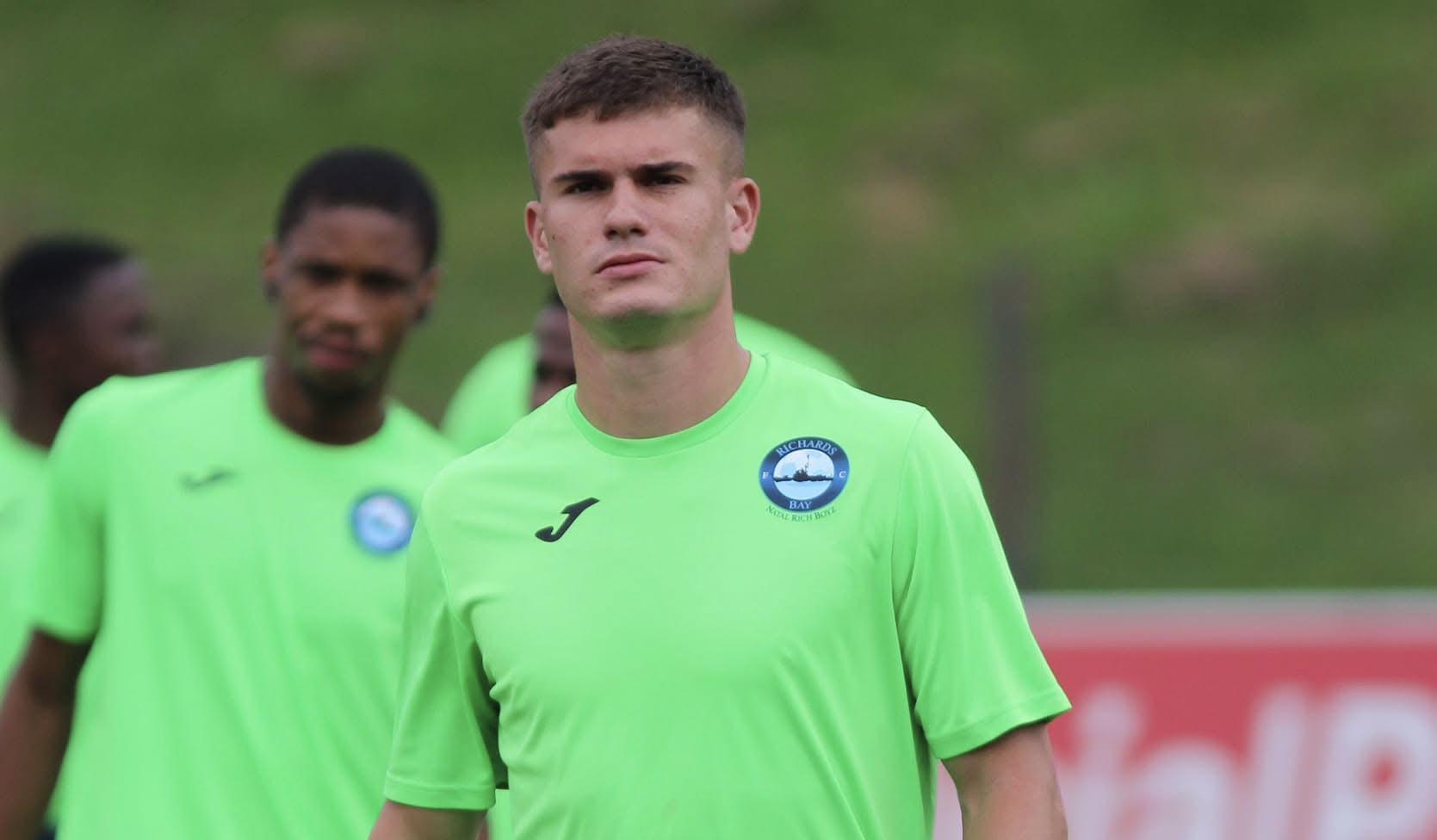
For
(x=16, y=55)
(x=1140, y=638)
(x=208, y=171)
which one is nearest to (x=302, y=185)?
(x=1140, y=638)

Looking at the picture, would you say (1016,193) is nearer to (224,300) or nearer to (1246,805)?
(224,300)

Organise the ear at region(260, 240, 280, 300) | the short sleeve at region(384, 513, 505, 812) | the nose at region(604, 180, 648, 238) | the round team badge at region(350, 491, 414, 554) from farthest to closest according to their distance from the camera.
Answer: the ear at region(260, 240, 280, 300), the round team badge at region(350, 491, 414, 554), the short sleeve at region(384, 513, 505, 812), the nose at region(604, 180, 648, 238)

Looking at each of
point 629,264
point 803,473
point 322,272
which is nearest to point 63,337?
point 322,272

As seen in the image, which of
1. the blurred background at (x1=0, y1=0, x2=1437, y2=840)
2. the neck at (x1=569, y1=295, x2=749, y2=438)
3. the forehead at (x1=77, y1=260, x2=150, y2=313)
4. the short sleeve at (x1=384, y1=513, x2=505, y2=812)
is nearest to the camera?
the neck at (x1=569, y1=295, x2=749, y2=438)

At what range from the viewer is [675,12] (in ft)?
83.9

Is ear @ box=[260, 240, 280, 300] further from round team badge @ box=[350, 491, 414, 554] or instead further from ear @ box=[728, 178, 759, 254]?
ear @ box=[728, 178, 759, 254]

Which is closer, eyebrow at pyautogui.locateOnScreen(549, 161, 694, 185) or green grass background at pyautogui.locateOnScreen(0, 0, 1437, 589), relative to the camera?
eyebrow at pyautogui.locateOnScreen(549, 161, 694, 185)

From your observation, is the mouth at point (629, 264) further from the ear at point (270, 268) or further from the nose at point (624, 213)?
the ear at point (270, 268)

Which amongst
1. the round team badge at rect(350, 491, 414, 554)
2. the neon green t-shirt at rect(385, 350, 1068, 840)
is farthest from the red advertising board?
the neon green t-shirt at rect(385, 350, 1068, 840)

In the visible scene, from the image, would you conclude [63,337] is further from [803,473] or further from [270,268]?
[803,473]

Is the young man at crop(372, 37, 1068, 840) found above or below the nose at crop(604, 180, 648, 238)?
below

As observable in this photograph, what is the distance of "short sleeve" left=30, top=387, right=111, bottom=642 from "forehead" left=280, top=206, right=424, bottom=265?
0.57 m

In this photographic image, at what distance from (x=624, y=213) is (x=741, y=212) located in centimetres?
28

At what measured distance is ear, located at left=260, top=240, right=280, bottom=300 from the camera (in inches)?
220
